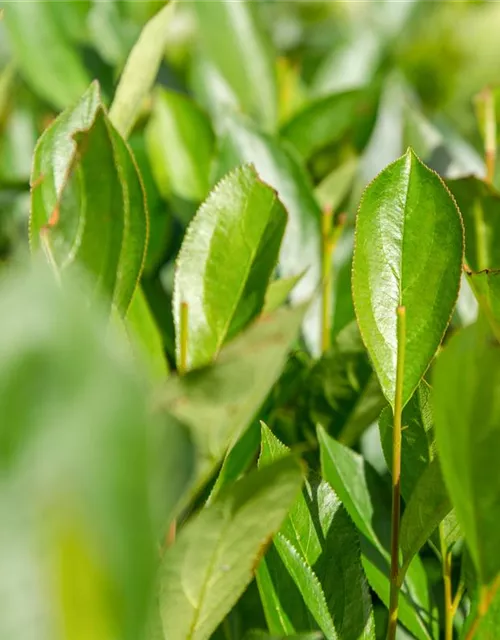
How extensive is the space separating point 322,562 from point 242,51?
0.88 metres

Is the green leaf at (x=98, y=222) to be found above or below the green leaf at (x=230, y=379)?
above

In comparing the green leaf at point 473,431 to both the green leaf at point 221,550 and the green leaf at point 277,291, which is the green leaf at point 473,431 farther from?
the green leaf at point 277,291

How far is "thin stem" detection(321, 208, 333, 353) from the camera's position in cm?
83

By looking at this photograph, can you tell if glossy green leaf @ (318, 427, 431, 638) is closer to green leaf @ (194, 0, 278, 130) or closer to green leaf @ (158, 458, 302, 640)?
green leaf @ (158, 458, 302, 640)

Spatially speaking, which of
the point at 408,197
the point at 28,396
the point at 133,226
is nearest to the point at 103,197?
the point at 133,226

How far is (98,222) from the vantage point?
1.94 ft

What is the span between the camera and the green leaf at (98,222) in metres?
0.58

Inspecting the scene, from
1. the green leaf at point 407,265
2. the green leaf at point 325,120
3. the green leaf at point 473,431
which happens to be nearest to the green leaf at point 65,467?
the green leaf at point 473,431

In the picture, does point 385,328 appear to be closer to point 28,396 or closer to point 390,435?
point 390,435

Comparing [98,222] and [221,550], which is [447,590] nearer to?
[221,550]

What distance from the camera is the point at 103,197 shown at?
59cm

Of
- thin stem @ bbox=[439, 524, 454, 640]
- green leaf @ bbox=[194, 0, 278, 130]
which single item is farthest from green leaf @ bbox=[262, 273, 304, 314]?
green leaf @ bbox=[194, 0, 278, 130]

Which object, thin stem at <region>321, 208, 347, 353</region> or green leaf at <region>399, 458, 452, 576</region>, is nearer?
green leaf at <region>399, 458, 452, 576</region>

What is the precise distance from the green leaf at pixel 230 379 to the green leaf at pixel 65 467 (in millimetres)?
48
